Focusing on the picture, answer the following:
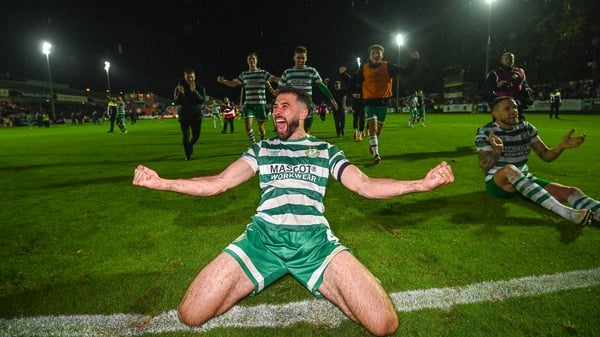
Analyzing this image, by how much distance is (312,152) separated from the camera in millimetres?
3084

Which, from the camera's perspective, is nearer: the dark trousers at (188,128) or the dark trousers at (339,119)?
the dark trousers at (188,128)

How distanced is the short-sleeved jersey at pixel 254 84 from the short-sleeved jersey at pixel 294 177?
303 inches

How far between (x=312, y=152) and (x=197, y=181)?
0.99m

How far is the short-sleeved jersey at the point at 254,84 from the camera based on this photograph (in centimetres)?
1056

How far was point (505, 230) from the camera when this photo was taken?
4.08m

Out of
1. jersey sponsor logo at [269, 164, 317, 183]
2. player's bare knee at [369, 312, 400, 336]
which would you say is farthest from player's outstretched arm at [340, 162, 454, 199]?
player's bare knee at [369, 312, 400, 336]

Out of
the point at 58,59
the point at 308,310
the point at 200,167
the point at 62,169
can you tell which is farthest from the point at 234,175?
the point at 58,59

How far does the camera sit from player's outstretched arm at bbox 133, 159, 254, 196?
278 centimetres

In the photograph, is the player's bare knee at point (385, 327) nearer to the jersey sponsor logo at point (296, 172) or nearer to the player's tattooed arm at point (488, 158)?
the jersey sponsor logo at point (296, 172)

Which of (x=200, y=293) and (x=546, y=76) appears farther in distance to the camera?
(x=546, y=76)

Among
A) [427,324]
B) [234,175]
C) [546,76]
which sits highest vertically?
[546,76]

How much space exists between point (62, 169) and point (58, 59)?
9002cm

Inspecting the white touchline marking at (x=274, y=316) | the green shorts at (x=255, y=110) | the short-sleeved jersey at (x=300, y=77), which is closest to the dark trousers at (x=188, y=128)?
the green shorts at (x=255, y=110)

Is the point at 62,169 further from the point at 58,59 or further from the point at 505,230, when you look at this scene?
the point at 58,59
